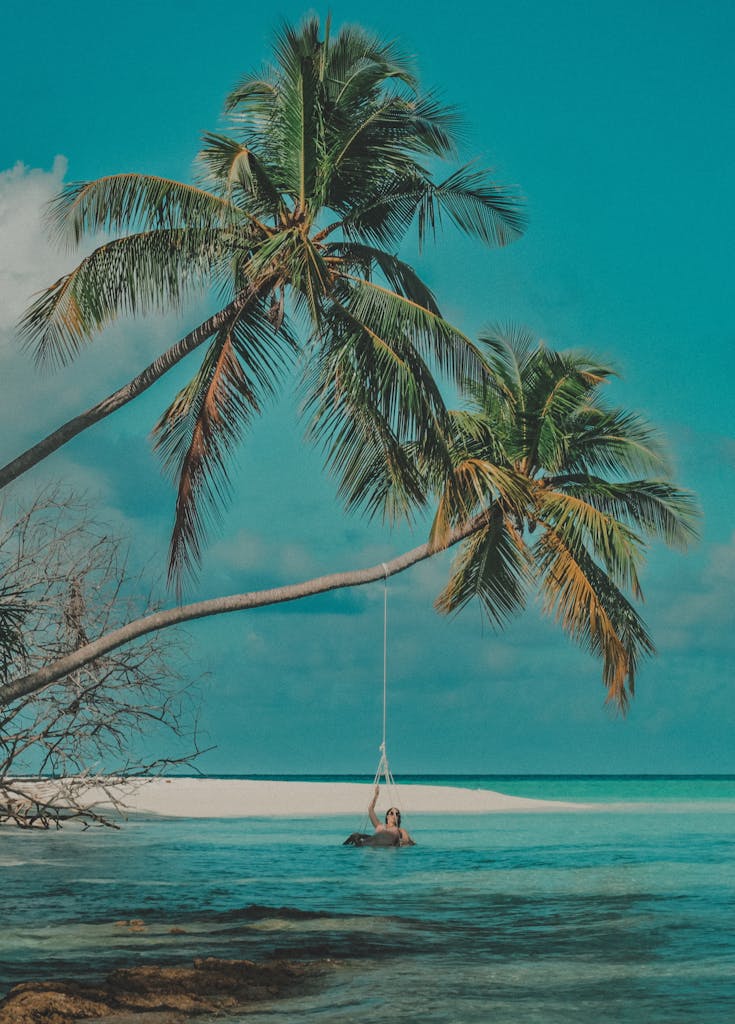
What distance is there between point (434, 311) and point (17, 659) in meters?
4.79

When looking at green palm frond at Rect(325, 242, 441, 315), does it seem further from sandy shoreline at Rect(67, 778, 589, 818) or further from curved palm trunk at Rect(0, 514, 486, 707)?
sandy shoreline at Rect(67, 778, 589, 818)

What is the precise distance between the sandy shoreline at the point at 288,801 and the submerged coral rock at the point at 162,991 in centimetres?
1836

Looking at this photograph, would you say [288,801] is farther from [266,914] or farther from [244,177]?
[244,177]

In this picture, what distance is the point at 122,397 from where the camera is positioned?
28.6ft

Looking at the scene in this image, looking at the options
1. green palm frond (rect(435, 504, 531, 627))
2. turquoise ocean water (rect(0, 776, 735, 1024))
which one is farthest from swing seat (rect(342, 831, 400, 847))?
green palm frond (rect(435, 504, 531, 627))

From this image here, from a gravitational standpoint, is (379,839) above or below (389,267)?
below

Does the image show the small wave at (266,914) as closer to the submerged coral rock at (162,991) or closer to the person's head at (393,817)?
the submerged coral rock at (162,991)

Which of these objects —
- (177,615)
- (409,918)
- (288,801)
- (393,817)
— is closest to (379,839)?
(393,817)

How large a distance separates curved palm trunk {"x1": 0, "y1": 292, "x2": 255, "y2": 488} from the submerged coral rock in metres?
3.45

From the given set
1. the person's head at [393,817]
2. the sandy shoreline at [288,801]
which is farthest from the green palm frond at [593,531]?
the sandy shoreline at [288,801]

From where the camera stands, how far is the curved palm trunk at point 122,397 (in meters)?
8.32

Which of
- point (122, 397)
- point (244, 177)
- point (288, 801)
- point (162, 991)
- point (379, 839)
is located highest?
point (244, 177)

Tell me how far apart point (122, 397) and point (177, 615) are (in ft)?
5.60

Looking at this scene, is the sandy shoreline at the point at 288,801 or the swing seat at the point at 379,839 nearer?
the swing seat at the point at 379,839
